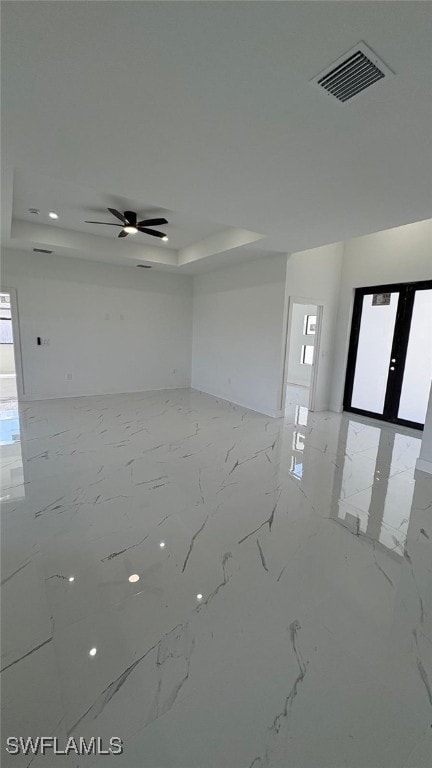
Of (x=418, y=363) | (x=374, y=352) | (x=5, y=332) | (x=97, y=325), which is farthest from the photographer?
(x=5, y=332)

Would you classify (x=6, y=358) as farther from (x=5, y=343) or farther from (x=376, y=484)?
(x=376, y=484)

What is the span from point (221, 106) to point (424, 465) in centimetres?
380

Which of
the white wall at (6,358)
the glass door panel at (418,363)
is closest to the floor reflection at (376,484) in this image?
the glass door panel at (418,363)

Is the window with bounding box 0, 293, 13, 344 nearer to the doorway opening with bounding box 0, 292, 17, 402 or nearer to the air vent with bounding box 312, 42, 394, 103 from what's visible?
the doorway opening with bounding box 0, 292, 17, 402

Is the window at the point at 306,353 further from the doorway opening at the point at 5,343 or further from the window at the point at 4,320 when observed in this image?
the window at the point at 4,320

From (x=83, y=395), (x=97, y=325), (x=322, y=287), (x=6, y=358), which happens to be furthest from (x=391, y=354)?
(x=6, y=358)

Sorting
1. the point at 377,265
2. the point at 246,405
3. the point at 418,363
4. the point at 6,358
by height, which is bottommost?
the point at 246,405

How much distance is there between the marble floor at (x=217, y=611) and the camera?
1.20m

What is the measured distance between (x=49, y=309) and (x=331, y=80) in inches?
223

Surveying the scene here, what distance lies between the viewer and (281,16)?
4.22 ft

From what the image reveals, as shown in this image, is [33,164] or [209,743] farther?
[33,164]

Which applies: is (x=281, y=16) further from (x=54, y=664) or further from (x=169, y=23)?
(x=54, y=664)

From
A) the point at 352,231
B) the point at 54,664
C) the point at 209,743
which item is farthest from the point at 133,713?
the point at 352,231

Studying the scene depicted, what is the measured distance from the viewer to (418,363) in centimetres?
495
